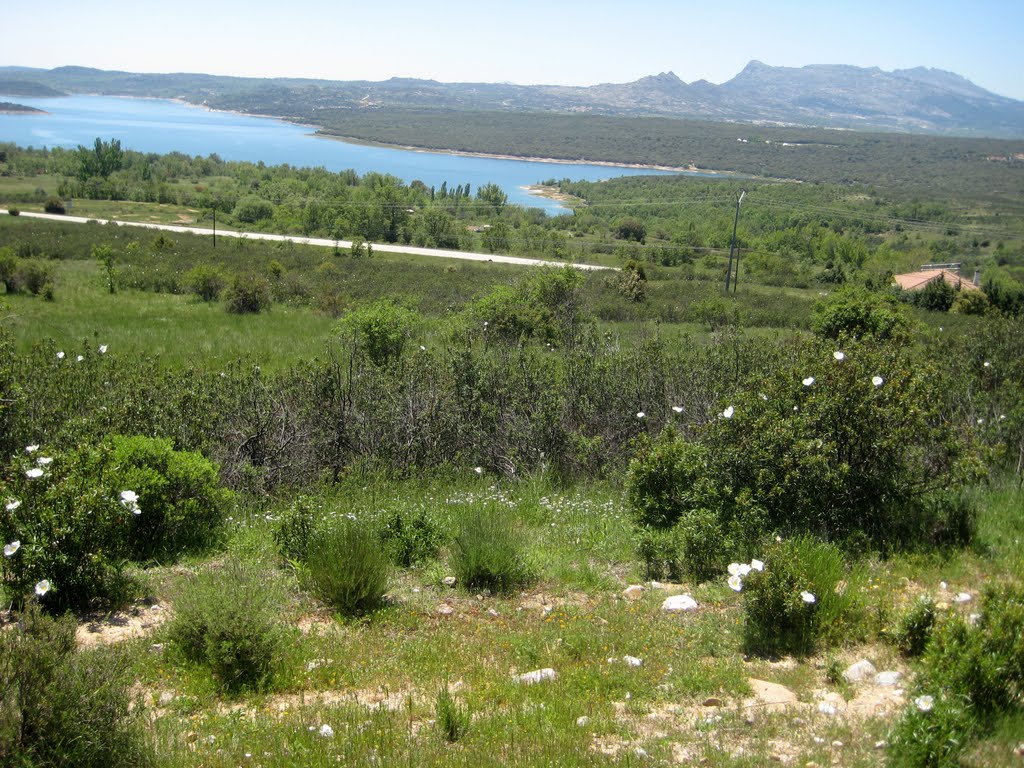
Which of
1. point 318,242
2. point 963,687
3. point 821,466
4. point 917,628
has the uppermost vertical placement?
point 821,466

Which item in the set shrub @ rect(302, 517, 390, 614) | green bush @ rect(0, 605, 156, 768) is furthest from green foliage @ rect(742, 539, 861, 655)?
green bush @ rect(0, 605, 156, 768)

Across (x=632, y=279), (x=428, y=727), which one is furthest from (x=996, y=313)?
(x=632, y=279)

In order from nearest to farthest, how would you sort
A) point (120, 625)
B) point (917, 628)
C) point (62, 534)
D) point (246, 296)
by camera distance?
point (917, 628)
point (62, 534)
point (120, 625)
point (246, 296)

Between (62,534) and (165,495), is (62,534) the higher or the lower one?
the higher one

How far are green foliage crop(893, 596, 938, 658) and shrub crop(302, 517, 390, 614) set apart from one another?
333 centimetres

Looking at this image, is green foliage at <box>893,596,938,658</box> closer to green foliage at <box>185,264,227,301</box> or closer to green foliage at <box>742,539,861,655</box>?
green foliage at <box>742,539,861,655</box>

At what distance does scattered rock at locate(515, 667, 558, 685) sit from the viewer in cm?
454

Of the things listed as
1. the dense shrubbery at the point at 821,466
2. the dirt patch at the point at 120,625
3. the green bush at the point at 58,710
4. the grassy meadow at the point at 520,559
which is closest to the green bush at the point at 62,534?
the grassy meadow at the point at 520,559

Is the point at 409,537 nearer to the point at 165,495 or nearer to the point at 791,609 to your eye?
the point at 165,495

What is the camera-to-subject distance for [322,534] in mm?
6250

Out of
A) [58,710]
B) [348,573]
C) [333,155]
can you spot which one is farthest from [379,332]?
[333,155]

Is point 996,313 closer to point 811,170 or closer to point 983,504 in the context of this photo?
point 983,504

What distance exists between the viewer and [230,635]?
4.54 metres

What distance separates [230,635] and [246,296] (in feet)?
84.0
